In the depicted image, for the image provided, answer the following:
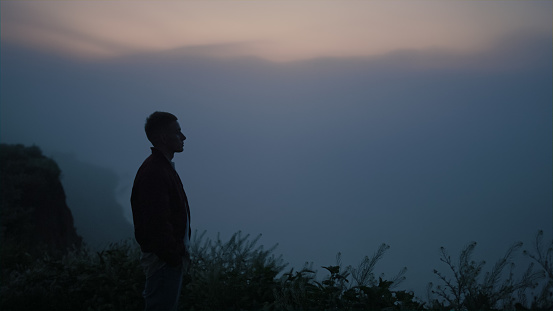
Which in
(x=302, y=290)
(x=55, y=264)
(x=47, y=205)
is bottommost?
(x=302, y=290)

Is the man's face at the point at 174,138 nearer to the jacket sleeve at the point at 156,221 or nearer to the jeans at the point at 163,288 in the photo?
the jacket sleeve at the point at 156,221

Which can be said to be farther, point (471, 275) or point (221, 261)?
point (221, 261)

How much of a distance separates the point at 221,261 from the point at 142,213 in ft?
9.59

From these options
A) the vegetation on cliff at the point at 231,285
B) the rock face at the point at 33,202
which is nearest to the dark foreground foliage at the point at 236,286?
the vegetation on cliff at the point at 231,285

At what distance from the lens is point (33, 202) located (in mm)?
14422

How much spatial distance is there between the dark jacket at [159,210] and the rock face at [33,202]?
8651mm

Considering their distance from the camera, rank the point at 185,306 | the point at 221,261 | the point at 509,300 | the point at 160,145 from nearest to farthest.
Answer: the point at 160,145
the point at 509,300
the point at 185,306
the point at 221,261

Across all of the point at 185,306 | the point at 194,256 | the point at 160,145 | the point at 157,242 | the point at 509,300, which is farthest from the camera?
the point at 194,256

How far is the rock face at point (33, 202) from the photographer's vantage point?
13141mm

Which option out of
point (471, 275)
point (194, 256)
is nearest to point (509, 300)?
point (471, 275)

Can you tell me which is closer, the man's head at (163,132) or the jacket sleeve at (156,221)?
the jacket sleeve at (156,221)

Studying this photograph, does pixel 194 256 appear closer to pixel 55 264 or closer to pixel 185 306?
pixel 185 306

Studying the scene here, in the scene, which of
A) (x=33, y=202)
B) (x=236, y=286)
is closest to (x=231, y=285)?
(x=236, y=286)

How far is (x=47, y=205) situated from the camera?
1484cm
